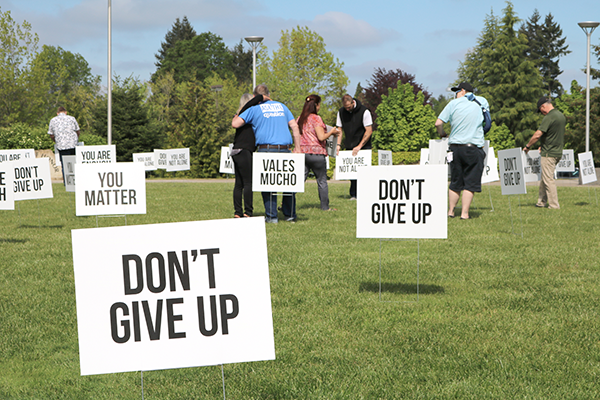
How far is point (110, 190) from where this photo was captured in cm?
873

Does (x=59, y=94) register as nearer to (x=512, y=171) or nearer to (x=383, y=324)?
(x=512, y=171)

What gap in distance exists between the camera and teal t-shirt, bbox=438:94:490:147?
10.8 meters

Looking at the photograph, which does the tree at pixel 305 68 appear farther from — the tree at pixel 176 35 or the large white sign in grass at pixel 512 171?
the tree at pixel 176 35

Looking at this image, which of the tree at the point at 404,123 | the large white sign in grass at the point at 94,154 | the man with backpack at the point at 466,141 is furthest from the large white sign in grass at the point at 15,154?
the tree at the point at 404,123

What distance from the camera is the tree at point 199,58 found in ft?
293

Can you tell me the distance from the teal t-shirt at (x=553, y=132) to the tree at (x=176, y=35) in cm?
9474

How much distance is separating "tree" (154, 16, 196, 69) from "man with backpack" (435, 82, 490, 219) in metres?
96.3

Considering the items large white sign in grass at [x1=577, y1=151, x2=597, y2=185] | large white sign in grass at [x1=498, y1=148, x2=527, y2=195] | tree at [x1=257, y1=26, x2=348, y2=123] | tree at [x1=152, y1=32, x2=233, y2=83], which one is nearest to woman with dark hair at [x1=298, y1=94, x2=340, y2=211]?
large white sign in grass at [x1=498, y1=148, x2=527, y2=195]

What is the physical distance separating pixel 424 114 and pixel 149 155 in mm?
29543

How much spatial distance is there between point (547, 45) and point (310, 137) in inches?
3404

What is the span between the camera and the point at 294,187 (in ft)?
35.4

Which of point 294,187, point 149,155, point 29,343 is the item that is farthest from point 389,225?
point 149,155

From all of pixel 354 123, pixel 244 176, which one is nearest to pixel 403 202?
pixel 244 176

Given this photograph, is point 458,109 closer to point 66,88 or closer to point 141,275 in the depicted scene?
point 141,275
